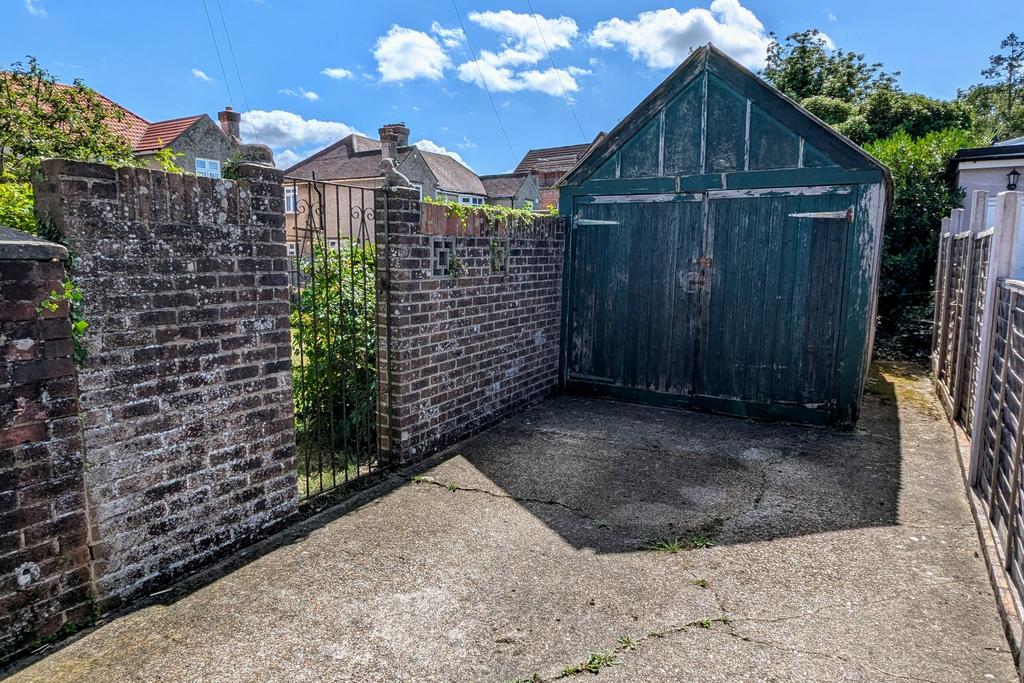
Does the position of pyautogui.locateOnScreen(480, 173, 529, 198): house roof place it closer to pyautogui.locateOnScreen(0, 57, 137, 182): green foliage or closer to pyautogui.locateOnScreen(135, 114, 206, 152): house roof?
pyautogui.locateOnScreen(135, 114, 206, 152): house roof

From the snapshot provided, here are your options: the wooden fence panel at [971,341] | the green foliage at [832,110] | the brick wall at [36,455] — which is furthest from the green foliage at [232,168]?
the green foliage at [832,110]

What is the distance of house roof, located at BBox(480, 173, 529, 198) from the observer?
35125 millimetres

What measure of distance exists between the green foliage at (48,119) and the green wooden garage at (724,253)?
592 cm

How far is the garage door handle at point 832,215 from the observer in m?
5.67

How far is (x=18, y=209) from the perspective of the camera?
2619 mm

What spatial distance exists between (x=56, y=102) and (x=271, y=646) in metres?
9.07

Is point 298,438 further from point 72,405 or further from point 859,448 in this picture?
point 859,448

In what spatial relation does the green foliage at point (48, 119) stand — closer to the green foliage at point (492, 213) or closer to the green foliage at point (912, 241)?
the green foliage at point (492, 213)

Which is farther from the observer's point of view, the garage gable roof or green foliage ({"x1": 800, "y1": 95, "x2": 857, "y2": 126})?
green foliage ({"x1": 800, "y1": 95, "x2": 857, "y2": 126})

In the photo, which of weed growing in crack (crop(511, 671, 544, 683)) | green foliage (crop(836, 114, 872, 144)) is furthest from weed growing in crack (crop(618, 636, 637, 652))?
green foliage (crop(836, 114, 872, 144))

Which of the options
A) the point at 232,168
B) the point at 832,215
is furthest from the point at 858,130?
the point at 232,168

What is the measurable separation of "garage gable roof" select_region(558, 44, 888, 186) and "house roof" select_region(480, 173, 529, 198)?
2868 centimetres

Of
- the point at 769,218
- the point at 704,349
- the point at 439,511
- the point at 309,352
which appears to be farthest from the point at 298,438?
the point at 769,218

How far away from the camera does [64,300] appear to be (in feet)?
8.32
